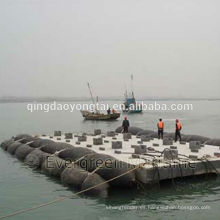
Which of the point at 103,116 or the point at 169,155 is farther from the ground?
the point at 103,116

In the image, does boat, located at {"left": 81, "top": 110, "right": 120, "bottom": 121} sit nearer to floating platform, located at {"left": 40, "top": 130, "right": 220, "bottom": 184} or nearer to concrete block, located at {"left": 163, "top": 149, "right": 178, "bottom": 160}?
floating platform, located at {"left": 40, "top": 130, "right": 220, "bottom": 184}

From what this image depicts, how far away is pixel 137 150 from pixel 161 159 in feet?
5.25

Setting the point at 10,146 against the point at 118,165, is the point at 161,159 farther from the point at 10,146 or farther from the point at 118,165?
the point at 10,146

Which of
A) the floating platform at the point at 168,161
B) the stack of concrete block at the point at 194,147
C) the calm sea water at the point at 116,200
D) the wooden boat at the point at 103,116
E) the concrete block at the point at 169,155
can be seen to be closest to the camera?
the calm sea water at the point at 116,200

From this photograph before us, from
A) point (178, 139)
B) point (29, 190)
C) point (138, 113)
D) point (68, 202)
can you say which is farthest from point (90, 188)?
point (138, 113)

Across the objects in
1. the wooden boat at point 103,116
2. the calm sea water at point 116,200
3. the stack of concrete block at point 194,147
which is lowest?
the calm sea water at point 116,200

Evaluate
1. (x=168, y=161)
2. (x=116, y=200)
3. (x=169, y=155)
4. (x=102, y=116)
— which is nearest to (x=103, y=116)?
(x=102, y=116)

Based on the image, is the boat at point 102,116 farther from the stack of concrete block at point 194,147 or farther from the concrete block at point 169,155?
the concrete block at point 169,155

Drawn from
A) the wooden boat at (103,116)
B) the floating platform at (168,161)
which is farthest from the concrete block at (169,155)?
the wooden boat at (103,116)

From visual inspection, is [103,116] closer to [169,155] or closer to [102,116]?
[102,116]

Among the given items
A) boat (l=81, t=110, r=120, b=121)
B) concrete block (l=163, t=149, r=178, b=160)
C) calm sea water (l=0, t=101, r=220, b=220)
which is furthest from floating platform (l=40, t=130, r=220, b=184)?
boat (l=81, t=110, r=120, b=121)

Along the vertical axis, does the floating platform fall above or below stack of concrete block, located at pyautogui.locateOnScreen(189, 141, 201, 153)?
below

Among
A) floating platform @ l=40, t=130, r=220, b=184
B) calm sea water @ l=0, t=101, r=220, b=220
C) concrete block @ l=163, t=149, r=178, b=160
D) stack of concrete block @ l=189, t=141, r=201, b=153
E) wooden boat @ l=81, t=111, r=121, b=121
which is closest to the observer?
calm sea water @ l=0, t=101, r=220, b=220

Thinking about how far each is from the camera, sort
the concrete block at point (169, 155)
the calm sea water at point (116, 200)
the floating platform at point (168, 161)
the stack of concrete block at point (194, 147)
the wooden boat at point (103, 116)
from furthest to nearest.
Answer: the wooden boat at point (103, 116) → the stack of concrete block at point (194, 147) → the concrete block at point (169, 155) → the floating platform at point (168, 161) → the calm sea water at point (116, 200)
